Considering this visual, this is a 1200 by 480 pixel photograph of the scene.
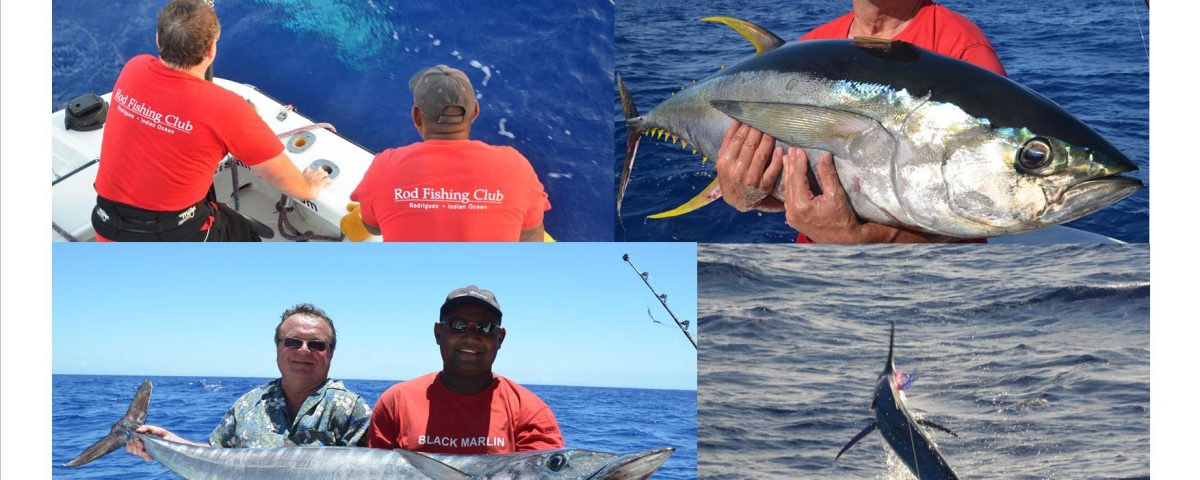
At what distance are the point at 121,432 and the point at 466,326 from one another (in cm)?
154

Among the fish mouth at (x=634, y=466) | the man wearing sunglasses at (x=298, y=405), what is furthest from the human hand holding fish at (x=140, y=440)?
the fish mouth at (x=634, y=466)

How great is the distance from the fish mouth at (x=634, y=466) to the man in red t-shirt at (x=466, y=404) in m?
0.63

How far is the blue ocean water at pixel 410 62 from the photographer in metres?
4.56

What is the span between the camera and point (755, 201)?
3637 millimetres

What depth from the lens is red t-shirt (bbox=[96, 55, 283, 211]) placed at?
14.3ft

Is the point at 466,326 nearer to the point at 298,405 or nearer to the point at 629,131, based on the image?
the point at 298,405

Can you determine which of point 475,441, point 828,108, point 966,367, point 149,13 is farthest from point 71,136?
point 966,367

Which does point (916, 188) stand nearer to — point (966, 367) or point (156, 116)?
point (966, 367)

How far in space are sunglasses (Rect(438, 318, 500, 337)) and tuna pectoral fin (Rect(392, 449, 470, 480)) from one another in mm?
742

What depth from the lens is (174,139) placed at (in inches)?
173

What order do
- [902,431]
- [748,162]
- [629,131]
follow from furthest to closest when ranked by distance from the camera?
[629,131] < [902,431] < [748,162]

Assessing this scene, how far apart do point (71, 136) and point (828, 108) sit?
145 inches

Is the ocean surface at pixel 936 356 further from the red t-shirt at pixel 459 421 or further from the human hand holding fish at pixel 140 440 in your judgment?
the human hand holding fish at pixel 140 440

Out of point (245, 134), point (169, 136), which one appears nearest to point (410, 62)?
point (245, 134)
